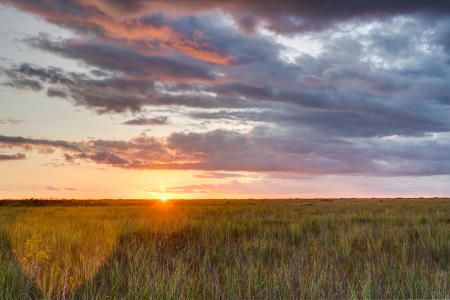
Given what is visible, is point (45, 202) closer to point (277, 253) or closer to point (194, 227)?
point (194, 227)

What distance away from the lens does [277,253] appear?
6.59 meters

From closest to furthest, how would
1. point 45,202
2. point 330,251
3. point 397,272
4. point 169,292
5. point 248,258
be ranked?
1. point 169,292
2. point 397,272
3. point 248,258
4. point 330,251
5. point 45,202

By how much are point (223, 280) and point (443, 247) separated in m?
4.83

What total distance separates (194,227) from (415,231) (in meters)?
5.66

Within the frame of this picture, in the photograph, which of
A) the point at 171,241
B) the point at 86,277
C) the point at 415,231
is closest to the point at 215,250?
the point at 171,241

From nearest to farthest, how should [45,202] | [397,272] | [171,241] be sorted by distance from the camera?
1. [397,272]
2. [171,241]
3. [45,202]

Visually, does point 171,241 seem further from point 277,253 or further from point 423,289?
point 423,289

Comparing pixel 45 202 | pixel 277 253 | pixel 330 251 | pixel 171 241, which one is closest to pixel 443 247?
pixel 330 251

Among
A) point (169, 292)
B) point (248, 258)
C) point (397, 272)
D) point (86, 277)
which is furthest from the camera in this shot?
point (248, 258)

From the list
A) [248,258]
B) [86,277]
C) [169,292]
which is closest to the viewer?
[169,292]

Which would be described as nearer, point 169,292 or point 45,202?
point 169,292

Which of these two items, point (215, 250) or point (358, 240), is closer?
point (215, 250)

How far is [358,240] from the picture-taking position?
7.36 m

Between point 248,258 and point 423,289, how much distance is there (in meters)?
2.67
